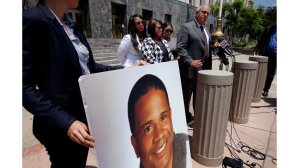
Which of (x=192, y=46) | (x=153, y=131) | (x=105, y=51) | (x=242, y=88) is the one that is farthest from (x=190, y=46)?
(x=105, y=51)

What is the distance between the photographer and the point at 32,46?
113 cm

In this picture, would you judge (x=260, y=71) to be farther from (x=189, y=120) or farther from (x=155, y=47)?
(x=155, y=47)

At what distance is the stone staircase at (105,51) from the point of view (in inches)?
371

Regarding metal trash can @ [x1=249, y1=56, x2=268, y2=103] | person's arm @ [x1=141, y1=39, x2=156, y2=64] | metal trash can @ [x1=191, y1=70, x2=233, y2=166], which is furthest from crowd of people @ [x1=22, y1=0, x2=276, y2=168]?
metal trash can @ [x1=249, y1=56, x2=268, y2=103]

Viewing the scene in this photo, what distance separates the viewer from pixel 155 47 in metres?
3.27

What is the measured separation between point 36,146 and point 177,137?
7.29 feet

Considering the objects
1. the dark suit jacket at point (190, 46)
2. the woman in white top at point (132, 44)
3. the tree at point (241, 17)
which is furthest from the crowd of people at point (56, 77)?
the tree at point (241, 17)

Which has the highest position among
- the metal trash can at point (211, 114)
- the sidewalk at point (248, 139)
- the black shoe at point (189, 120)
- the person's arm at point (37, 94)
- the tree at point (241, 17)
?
the tree at point (241, 17)

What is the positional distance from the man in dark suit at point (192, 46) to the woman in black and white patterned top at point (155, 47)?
0.81ft

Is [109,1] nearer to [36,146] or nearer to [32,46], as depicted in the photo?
[36,146]

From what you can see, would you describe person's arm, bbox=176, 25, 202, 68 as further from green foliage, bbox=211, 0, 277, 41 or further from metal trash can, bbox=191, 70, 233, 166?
green foliage, bbox=211, 0, 277, 41

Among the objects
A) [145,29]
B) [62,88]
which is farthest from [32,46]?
[145,29]

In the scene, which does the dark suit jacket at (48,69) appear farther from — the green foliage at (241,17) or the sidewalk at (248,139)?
the green foliage at (241,17)

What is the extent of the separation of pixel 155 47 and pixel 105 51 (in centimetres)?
793
